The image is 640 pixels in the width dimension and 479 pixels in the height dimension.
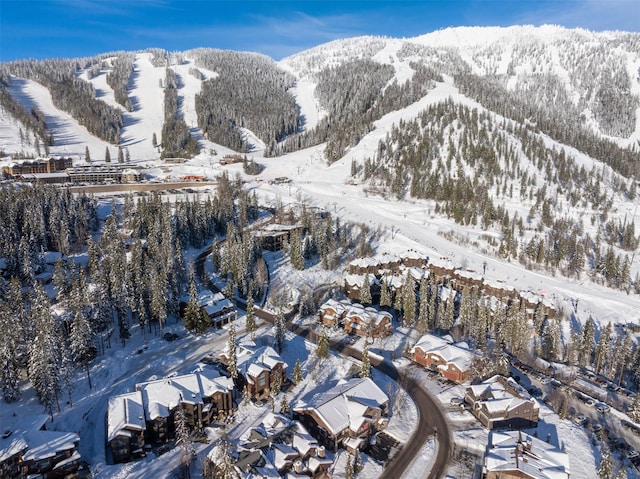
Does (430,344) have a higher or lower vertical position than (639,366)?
higher

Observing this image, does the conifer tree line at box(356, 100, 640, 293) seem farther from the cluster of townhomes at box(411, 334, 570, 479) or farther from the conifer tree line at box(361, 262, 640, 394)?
the cluster of townhomes at box(411, 334, 570, 479)

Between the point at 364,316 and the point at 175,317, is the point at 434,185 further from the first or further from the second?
the point at 175,317

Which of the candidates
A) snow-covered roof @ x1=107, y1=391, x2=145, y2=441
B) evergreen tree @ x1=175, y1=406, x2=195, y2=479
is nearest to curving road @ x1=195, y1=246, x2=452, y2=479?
evergreen tree @ x1=175, y1=406, x2=195, y2=479

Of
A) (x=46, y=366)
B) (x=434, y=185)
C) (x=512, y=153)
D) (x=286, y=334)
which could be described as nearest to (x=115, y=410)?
(x=46, y=366)

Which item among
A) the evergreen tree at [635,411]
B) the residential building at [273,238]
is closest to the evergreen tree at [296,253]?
the residential building at [273,238]

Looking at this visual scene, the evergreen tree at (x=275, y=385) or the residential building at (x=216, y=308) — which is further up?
the residential building at (x=216, y=308)

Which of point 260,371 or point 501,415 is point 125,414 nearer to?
point 260,371

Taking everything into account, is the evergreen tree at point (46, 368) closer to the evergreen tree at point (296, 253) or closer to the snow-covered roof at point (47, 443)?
the snow-covered roof at point (47, 443)
